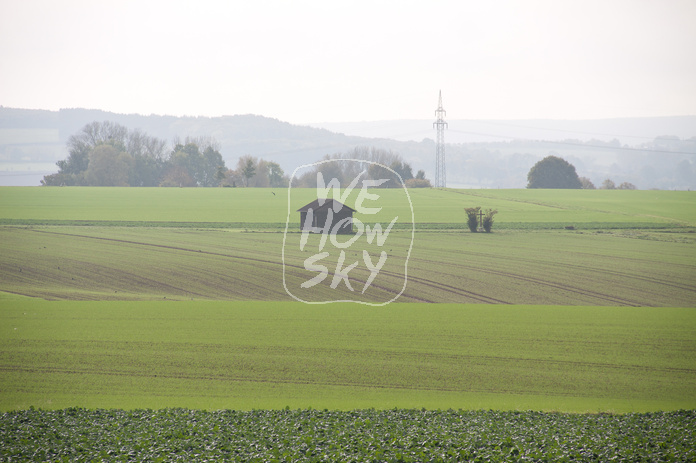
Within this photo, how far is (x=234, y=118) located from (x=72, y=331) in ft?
383

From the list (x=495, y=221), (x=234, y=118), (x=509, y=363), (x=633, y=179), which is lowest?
(x=509, y=363)

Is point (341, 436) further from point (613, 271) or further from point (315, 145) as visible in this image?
point (315, 145)

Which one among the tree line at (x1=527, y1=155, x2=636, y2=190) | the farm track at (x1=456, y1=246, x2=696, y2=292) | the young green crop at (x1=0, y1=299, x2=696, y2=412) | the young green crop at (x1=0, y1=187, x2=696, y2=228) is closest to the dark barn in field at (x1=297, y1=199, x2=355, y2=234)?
the young green crop at (x1=0, y1=187, x2=696, y2=228)

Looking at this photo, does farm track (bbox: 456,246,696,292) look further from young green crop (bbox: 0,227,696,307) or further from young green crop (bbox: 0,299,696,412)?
young green crop (bbox: 0,299,696,412)

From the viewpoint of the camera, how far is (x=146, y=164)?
107m

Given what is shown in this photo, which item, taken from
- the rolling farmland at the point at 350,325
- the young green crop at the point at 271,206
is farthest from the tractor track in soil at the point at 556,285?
the young green crop at the point at 271,206

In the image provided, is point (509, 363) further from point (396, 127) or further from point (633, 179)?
point (633, 179)

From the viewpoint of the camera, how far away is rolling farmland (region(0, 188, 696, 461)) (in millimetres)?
15062

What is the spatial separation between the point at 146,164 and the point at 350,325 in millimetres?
94673

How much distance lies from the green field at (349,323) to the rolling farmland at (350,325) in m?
0.08

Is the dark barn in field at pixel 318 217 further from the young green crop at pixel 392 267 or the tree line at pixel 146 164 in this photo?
the tree line at pixel 146 164

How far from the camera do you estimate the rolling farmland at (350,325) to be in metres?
15.1

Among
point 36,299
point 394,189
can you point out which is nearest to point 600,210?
point 394,189

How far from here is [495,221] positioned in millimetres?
55219
